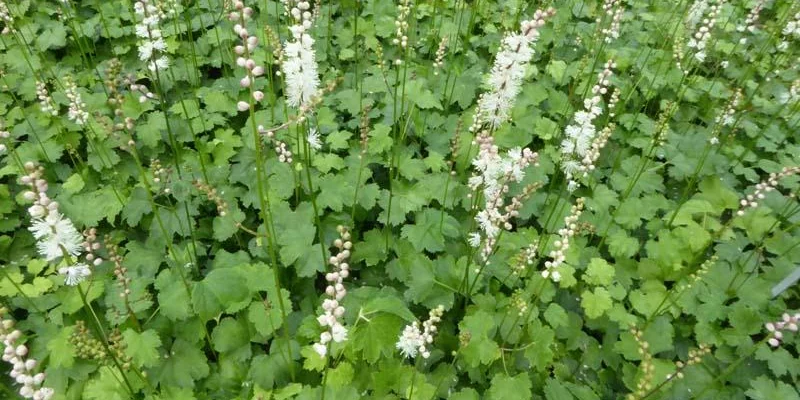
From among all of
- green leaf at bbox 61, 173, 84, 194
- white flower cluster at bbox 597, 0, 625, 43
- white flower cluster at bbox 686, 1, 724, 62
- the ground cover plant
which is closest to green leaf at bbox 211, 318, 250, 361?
the ground cover plant

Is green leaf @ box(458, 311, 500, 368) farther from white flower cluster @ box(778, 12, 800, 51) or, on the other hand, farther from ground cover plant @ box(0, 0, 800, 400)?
white flower cluster @ box(778, 12, 800, 51)

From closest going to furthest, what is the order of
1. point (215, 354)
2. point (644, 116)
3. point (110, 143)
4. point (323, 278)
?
1. point (215, 354)
2. point (323, 278)
3. point (110, 143)
4. point (644, 116)

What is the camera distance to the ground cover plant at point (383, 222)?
2.81 metres

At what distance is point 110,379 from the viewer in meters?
2.80

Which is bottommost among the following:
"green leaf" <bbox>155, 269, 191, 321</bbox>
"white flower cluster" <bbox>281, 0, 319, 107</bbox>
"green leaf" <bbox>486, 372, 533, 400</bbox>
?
"green leaf" <bbox>486, 372, 533, 400</bbox>

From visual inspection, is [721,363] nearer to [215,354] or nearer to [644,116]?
[644,116]

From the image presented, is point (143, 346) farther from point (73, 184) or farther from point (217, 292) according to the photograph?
point (73, 184)

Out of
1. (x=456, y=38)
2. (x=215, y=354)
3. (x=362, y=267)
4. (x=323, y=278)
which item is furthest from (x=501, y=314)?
(x=456, y=38)

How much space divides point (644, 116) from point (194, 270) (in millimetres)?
4135

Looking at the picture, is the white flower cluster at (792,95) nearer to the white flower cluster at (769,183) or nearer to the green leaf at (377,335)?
the white flower cluster at (769,183)

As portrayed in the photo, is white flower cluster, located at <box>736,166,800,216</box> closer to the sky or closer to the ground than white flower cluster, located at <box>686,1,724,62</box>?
closer to the ground

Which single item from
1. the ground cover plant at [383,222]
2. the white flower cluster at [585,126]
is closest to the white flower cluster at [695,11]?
the ground cover plant at [383,222]

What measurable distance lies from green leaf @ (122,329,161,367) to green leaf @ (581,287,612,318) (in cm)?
267

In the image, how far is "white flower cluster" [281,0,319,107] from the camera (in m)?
2.38
